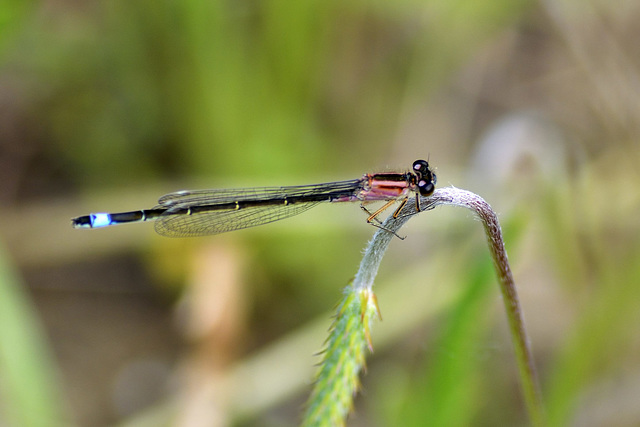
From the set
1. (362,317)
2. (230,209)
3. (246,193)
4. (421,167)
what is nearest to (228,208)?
(230,209)

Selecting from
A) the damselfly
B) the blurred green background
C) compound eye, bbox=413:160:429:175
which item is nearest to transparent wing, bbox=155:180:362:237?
the damselfly

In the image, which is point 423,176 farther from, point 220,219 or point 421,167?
point 220,219

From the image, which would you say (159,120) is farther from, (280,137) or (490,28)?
(490,28)

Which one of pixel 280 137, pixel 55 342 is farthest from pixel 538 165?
pixel 55 342

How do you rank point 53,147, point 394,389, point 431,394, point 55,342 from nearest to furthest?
point 431,394
point 394,389
point 55,342
point 53,147

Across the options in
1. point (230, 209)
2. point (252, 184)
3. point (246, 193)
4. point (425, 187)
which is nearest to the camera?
point (425, 187)

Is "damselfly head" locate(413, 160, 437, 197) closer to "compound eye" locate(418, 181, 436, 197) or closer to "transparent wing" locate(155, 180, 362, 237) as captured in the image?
"compound eye" locate(418, 181, 436, 197)

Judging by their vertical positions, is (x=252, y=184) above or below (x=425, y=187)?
above

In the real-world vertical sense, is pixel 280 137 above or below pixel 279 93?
below

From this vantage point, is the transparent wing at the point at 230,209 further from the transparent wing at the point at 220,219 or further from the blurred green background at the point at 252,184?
the blurred green background at the point at 252,184
